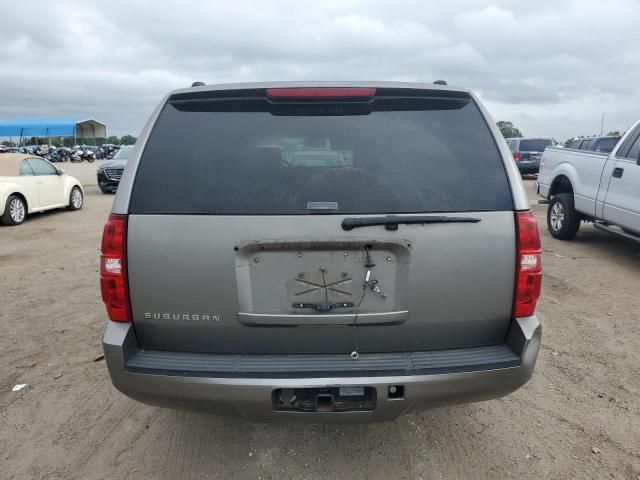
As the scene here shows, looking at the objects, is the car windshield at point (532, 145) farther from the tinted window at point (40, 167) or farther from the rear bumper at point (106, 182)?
the tinted window at point (40, 167)

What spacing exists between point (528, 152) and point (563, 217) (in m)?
15.1

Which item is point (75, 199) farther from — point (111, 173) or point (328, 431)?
point (328, 431)

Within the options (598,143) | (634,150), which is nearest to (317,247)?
(634,150)

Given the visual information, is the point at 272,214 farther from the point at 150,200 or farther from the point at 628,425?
the point at 628,425

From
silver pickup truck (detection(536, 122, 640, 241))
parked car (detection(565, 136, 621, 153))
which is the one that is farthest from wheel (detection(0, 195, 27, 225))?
parked car (detection(565, 136, 621, 153))

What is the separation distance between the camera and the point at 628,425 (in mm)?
2953

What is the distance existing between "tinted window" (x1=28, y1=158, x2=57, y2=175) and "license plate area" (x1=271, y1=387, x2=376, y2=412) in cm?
1161

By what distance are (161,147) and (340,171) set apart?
2.94ft

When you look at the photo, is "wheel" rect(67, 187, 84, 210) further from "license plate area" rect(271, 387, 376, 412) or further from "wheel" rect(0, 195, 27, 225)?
"license plate area" rect(271, 387, 376, 412)

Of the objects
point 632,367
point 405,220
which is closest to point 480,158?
point 405,220

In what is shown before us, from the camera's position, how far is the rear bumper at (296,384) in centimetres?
204

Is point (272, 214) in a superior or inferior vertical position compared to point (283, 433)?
superior

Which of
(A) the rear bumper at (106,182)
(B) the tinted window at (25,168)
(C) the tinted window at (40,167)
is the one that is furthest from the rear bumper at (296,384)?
(A) the rear bumper at (106,182)

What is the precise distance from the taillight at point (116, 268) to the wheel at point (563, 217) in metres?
7.79
